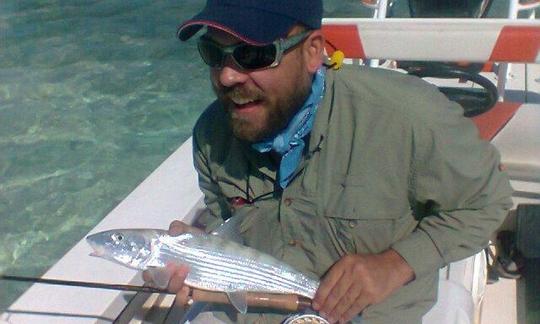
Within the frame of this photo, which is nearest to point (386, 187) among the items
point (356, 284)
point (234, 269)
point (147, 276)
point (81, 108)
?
point (356, 284)

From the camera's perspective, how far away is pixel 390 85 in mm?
2143

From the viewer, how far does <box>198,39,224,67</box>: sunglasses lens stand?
208 cm

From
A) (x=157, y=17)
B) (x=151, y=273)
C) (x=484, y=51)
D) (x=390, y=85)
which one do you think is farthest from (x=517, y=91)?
(x=157, y=17)

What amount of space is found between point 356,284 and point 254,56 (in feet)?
2.39

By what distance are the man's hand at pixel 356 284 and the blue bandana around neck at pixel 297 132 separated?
1.17ft

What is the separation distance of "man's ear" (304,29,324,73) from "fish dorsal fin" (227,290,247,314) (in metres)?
0.71

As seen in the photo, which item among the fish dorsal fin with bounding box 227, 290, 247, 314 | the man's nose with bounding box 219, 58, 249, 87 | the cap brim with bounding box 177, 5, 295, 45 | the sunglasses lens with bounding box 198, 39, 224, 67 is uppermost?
the cap brim with bounding box 177, 5, 295, 45

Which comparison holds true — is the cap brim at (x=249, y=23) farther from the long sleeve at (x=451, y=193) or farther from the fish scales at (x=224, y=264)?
the fish scales at (x=224, y=264)

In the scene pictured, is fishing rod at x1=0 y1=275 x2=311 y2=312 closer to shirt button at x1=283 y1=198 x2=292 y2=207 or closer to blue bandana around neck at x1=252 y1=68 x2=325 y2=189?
shirt button at x1=283 y1=198 x2=292 y2=207

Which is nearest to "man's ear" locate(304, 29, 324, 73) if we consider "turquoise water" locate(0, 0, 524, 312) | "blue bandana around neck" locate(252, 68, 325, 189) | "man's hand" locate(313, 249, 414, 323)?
"blue bandana around neck" locate(252, 68, 325, 189)

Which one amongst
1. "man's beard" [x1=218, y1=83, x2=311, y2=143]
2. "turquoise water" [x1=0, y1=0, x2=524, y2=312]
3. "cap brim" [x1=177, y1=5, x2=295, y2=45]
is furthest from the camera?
"turquoise water" [x1=0, y1=0, x2=524, y2=312]

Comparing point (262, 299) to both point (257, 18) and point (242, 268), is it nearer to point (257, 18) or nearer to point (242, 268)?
point (242, 268)

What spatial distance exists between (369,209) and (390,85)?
14.9 inches

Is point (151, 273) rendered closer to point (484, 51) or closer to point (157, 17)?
point (484, 51)
